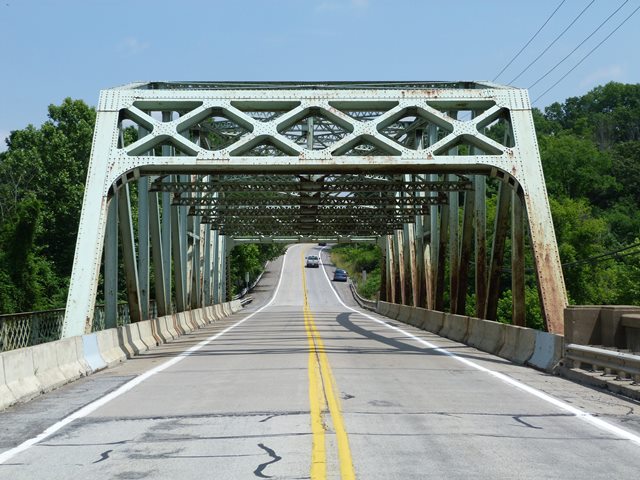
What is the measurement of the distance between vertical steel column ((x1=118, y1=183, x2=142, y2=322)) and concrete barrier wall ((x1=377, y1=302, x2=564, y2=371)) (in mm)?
9043

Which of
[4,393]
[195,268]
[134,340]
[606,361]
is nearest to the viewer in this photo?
[4,393]

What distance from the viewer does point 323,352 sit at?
20938 mm

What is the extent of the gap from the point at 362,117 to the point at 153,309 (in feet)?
54.2

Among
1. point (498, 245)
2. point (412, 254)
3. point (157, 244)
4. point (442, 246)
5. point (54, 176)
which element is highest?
point (54, 176)

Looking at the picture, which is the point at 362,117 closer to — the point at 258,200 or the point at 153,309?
the point at 258,200

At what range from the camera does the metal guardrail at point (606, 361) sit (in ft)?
44.0

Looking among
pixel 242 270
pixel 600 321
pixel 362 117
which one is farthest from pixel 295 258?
pixel 600 321

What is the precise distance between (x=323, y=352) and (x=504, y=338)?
4.15 meters

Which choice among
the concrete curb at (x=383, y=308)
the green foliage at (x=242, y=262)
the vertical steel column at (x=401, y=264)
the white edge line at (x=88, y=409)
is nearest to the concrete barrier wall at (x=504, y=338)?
the white edge line at (x=88, y=409)

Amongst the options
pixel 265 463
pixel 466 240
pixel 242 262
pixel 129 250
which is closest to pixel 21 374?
pixel 265 463

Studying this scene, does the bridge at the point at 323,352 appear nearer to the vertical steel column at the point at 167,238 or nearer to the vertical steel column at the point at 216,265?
the vertical steel column at the point at 167,238

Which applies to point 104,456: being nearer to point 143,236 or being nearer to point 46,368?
point 46,368

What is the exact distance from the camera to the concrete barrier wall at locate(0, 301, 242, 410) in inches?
488

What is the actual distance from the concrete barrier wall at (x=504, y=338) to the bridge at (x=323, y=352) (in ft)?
0.21
